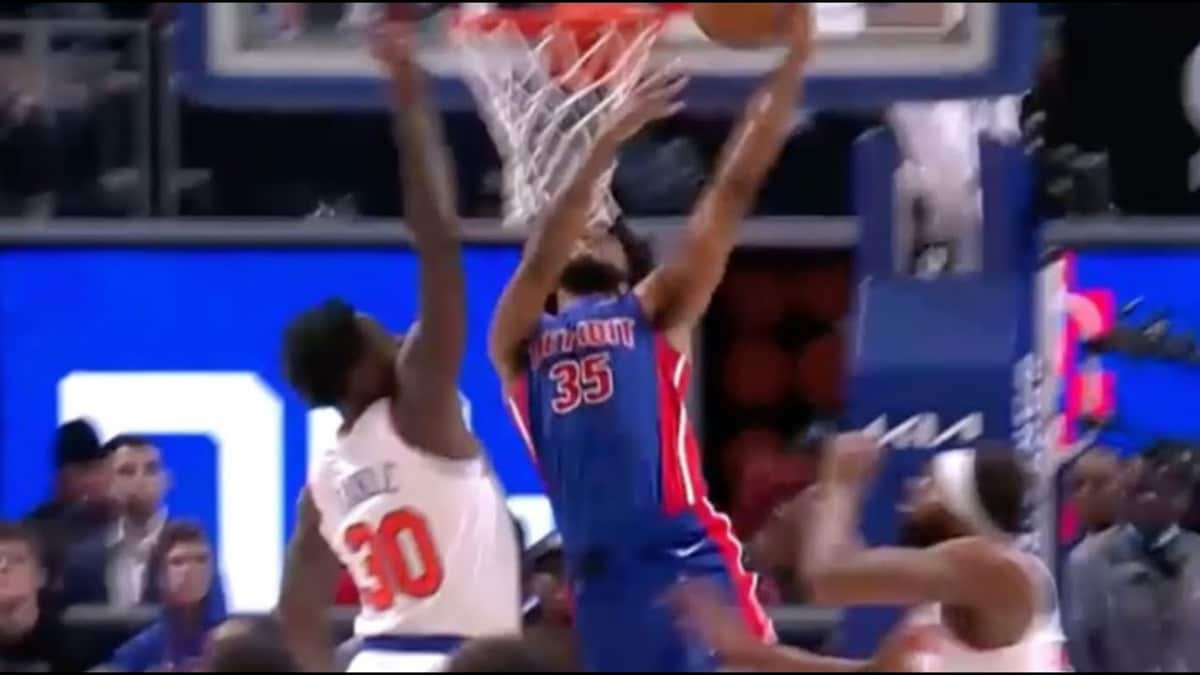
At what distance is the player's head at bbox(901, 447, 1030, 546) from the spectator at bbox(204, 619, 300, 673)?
1.29 metres

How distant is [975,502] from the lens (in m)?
6.09

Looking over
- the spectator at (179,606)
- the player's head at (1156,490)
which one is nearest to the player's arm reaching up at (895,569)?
the spectator at (179,606)

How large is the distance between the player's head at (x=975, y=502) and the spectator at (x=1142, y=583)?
188 centimetres

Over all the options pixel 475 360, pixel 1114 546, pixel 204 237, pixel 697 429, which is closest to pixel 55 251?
pixel 204 237

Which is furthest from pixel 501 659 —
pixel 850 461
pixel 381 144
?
pixel 381 144

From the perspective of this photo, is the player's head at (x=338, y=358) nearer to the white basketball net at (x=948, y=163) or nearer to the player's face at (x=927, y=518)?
the player's face at (x=927, y=518)

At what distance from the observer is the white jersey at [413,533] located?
639cm

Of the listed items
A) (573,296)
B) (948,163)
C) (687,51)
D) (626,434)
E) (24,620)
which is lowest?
(24,620)

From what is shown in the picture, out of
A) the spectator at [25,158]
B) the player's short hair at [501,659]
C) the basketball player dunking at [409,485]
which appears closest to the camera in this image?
the player's short hair at [501,659]

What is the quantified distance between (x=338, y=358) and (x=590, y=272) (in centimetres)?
70

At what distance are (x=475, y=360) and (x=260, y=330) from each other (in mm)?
632

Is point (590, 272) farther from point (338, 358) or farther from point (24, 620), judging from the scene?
point (24, 620)

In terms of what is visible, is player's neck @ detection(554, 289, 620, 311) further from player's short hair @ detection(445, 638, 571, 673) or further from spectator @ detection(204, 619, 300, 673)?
player's short hair @ detection(445, 638, 571, 673)

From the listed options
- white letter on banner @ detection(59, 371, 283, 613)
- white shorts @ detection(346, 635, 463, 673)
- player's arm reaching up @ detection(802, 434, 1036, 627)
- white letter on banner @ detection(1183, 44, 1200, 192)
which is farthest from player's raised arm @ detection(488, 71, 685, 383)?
white letter on banner @ detection(1183, 44, 1200, 192)
